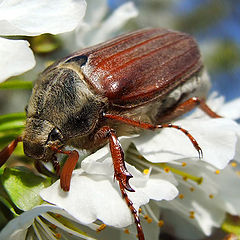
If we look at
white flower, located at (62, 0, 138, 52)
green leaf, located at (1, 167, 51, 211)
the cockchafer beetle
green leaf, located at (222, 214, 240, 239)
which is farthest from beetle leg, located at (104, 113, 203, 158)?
white flower, located at (62, 0, 138, 52)

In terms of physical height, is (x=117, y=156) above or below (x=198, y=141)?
above

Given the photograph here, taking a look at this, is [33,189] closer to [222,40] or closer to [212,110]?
[212,110]

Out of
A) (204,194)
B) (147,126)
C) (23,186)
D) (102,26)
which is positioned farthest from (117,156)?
(102,26)

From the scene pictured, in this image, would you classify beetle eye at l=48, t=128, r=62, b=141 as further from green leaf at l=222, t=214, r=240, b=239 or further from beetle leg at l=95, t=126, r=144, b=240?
green leaf at l=222, t=214, r=240, b=239

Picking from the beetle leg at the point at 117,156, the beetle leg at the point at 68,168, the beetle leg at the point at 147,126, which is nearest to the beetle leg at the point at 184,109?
the beetle leg at the point at 147,126

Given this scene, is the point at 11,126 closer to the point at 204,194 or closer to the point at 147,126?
the point at 147,126

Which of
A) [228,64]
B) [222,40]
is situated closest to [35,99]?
[228,64]

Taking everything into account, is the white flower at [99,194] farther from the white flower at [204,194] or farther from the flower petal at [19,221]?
the white flower at [204,194]
